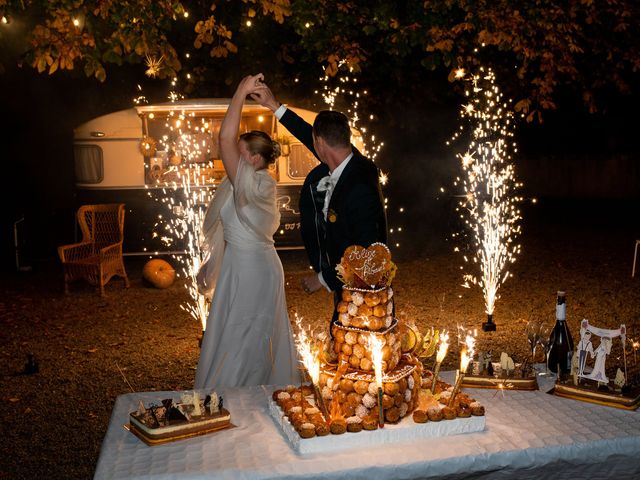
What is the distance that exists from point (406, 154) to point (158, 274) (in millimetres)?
17988

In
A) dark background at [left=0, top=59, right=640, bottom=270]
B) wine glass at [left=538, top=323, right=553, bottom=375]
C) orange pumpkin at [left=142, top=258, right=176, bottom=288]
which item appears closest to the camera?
wine glass at [left=538, top=323, right=553, bottom=375]

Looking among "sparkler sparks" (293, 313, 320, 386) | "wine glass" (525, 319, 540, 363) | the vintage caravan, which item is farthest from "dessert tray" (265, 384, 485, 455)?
the vintage caravan

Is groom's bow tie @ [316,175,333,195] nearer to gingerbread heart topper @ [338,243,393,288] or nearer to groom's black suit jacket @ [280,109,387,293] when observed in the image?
groom's black suit jacket @ [280,109,387,293]

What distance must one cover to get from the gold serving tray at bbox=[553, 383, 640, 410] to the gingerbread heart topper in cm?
109

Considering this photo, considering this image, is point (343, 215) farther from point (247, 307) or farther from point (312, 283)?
point (247, 307)

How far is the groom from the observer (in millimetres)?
4027

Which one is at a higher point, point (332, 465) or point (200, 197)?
point (200, 197)

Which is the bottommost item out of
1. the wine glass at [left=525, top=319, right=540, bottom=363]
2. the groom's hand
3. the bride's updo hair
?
the wine glass at [left=525, top=319, right=540, bottom=363]

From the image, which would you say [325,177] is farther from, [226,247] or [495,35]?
[495,35]

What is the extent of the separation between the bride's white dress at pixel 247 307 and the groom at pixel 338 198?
36.1 inches

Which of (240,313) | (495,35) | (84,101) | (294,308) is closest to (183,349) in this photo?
(294,308)

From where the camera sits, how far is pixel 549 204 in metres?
28.3

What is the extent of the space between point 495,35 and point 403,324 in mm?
8386

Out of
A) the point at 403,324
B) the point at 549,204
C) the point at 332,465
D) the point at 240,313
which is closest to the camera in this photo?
the point at 332,465
